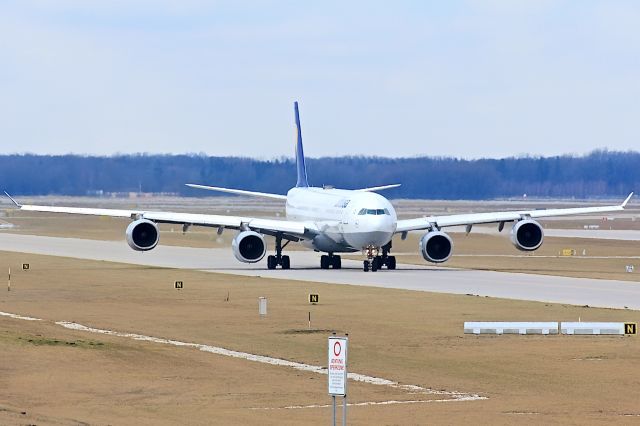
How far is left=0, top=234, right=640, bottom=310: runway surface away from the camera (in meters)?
56.7

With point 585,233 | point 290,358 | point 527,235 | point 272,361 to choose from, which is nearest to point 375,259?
point 527,235

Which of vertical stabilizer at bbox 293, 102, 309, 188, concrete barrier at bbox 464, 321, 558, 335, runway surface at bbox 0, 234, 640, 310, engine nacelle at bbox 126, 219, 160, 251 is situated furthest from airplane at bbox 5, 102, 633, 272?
concrete barrier at bbox 464, 321, 558, 335

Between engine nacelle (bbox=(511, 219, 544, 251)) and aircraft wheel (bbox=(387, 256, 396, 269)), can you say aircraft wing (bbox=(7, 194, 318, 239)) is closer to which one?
aircraft wheel (bbox=(387, 256, 396, 269))

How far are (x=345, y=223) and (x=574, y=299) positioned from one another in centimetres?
1765

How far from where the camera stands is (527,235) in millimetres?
Result: 72312

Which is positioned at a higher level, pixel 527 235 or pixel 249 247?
pixel 527 235

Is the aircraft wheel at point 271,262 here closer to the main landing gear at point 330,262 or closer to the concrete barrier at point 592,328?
the main landing gear at point 330,262

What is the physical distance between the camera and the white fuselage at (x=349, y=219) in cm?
6869

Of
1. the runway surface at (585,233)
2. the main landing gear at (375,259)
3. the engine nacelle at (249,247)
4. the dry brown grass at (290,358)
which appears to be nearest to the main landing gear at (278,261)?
the engine nacelle at (249,247)

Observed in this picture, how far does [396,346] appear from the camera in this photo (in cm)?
3956

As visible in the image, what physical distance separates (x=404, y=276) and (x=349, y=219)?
3.90 meters

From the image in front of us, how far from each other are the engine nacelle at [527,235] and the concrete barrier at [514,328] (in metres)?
29.7

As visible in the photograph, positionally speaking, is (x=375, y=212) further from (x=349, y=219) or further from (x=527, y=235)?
(x=527, y=235)

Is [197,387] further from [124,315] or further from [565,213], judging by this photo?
[565,213]
